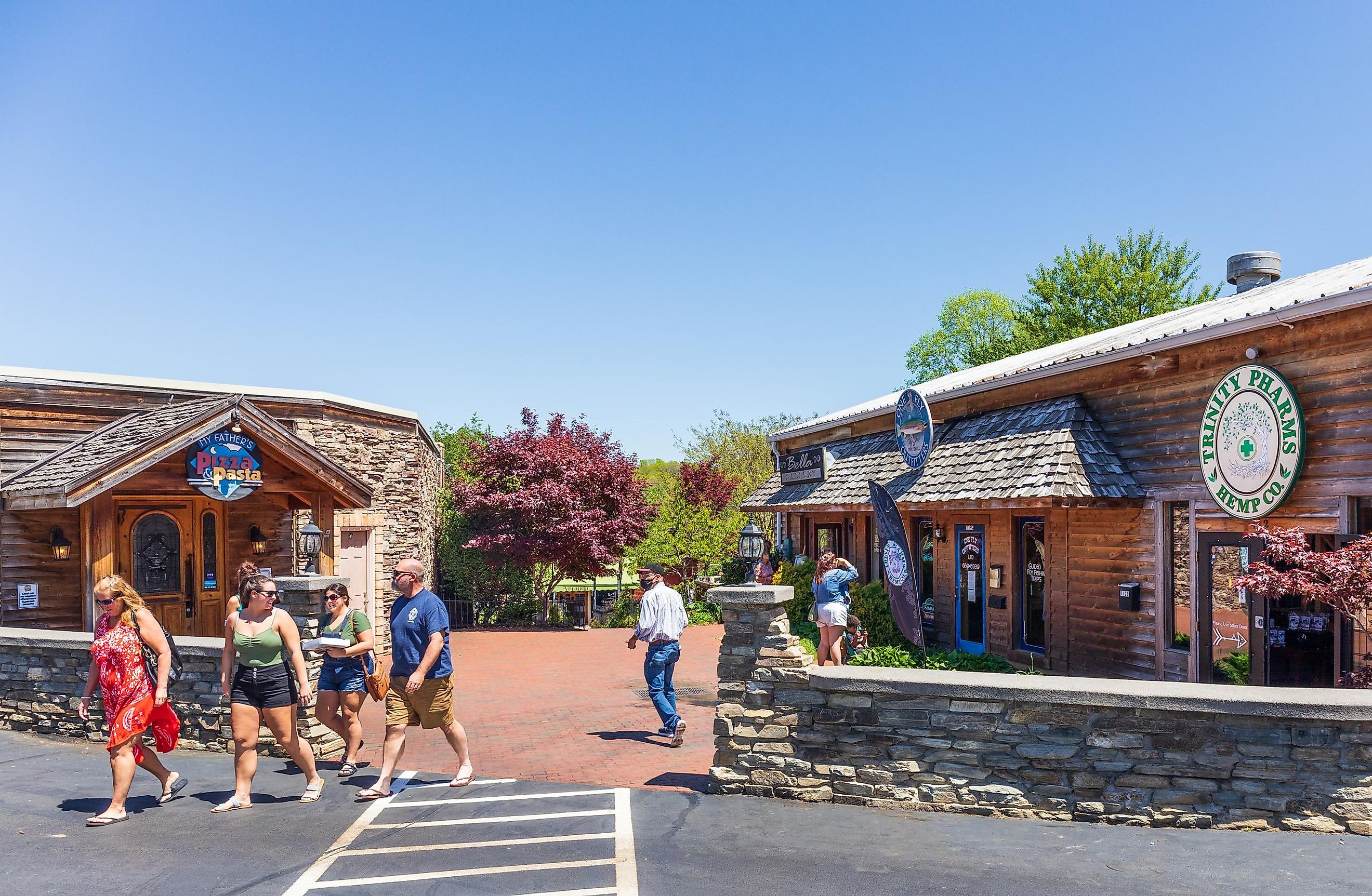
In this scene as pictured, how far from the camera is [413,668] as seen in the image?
278 inches

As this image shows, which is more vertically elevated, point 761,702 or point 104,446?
point 104,446

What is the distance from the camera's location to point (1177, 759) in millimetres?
5922

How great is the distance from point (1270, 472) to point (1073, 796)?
14.6 ft

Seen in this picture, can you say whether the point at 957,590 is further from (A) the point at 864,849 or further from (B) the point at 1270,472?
(A) the point at 864,849

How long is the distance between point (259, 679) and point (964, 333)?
49668mm

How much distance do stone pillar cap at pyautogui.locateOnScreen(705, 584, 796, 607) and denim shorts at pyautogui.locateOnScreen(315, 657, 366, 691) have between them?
3.14 meters

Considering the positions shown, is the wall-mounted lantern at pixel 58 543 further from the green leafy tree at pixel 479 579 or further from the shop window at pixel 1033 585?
the shop window at pixel 1033 585

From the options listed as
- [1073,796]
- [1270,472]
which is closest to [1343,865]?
[1073,796]

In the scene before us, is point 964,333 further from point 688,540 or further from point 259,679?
point 259,679

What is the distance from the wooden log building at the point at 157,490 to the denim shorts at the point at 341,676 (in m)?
5.05

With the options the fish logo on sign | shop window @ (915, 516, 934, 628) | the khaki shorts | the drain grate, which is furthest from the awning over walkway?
shop window @ (915, 516, 934, 628)

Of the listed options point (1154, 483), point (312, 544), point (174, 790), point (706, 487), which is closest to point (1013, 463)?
point (1154, 483)

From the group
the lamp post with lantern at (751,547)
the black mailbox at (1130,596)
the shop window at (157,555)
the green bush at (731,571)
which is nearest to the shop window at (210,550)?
the shop window at (157,555)

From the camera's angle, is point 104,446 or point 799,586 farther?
point 799,586
